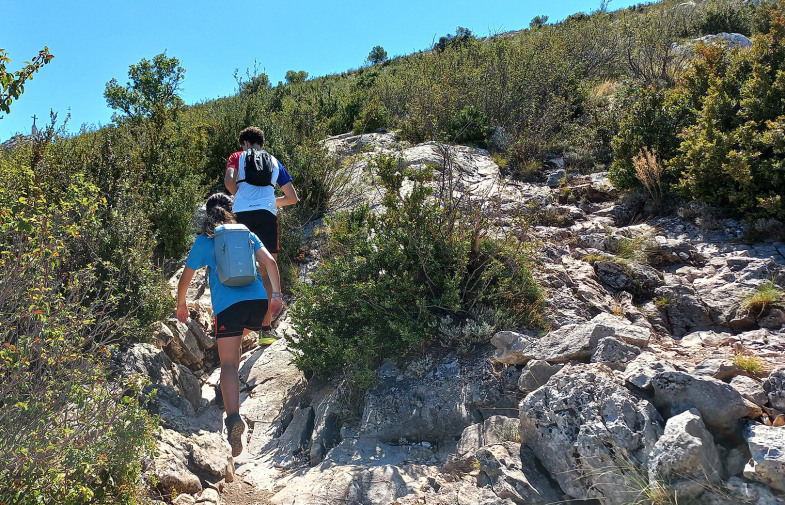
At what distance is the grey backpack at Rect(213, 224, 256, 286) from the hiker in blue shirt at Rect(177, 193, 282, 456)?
77mm

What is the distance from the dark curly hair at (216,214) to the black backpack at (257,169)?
79 cm

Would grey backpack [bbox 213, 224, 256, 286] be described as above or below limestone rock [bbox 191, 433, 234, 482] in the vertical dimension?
above

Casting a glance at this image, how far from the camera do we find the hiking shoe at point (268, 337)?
545 cm

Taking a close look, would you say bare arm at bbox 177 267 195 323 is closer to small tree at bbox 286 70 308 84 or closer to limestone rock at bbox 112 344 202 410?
limestone rock at bbox 112 344 202 410

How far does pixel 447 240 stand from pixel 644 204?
10.8 ft

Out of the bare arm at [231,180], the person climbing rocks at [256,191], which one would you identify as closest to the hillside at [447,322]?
the person climbing rocks at [256,191]

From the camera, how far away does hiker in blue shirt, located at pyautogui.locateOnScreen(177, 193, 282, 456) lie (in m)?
4.09

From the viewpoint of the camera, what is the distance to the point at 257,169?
5.30 metres

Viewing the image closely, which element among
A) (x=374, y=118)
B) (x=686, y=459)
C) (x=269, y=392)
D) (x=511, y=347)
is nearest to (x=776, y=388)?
(x=686, y=459)

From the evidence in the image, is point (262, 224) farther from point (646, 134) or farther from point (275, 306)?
point (646, 134)

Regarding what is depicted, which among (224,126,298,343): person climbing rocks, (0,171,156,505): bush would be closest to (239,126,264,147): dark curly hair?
(224,126,298,343): person climbing rocks

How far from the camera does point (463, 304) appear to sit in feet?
15.4

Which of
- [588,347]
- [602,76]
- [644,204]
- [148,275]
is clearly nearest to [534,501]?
[588,347]

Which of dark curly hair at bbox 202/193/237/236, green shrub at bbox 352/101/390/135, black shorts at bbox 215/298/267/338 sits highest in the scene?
green shrub at bbox 352/101/390/135
